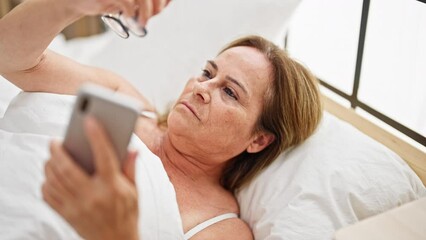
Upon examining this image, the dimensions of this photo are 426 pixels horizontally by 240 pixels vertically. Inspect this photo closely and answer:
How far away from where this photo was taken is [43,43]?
4.32ft

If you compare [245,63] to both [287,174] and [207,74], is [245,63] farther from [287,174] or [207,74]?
[287,174]

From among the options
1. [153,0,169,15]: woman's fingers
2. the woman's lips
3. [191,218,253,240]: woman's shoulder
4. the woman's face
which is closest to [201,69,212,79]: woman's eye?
the woman's face

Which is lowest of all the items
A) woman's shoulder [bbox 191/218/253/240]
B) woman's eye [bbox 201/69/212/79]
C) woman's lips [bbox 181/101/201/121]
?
woman's shoulder [bbox 191/218/253/240]

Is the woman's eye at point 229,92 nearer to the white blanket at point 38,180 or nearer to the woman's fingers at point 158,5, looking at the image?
the white blanket at point 38,180

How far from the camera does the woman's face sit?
1.47 meters

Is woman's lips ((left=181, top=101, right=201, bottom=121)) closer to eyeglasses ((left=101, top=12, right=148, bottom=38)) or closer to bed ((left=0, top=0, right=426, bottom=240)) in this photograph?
bed ((left=0, top=0, right=426, bottom=240))

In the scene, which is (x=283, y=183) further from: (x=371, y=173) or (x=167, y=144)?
(x=167, y=144)

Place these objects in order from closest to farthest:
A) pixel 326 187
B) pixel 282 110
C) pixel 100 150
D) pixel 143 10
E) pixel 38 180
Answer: pixel 100 150
pixel 143 10
pixel 38 180
pixel 326 187
pixel 282 110

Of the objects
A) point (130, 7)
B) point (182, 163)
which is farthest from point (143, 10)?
point (182, 163)

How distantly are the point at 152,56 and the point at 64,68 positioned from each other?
1.59ft

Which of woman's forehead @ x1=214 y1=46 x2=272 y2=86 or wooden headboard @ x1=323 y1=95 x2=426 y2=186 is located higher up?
woman's forehead @ x1=214 y1=46 x2=272 y2=86

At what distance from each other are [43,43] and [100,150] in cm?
66

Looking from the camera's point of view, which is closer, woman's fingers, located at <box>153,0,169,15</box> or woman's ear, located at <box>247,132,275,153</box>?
woman's fingers, located at <box>153,0,169,15</box>

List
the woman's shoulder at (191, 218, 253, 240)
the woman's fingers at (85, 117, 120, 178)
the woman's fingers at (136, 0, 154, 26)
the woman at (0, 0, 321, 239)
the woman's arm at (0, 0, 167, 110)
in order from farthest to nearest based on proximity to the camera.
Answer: the woman's shoulder at (191, 218, 253, 240)
the woman at (0, 0, 321, 239)
the woman's arm at (0, 0, 167, 110)
the woman's fingers at (136, 0, 154, 26)
the woman's fingers at (85, 117, 120, 178)
